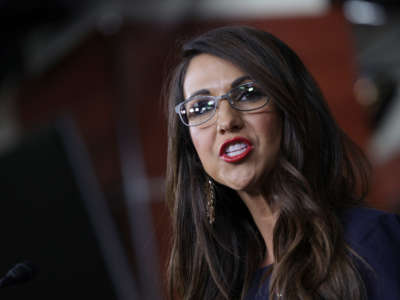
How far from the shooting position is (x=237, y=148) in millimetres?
1177

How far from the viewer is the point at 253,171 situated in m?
1.19

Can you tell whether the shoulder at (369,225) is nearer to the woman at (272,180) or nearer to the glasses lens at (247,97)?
the woman at (272,180)

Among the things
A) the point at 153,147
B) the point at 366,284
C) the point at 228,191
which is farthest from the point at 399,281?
the point at 153,147

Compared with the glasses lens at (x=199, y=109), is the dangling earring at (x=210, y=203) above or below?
below

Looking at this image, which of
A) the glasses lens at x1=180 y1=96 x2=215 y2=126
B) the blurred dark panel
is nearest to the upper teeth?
the glasses lens at x1=180 y1=96 x2=215 y2=126

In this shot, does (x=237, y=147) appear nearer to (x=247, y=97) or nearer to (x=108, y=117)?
(x=247, y=97)

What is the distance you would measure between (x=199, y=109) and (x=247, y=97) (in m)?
0.15

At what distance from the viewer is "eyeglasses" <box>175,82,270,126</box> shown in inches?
46.6

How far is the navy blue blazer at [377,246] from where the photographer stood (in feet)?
3.29

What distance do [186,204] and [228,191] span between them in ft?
0.48

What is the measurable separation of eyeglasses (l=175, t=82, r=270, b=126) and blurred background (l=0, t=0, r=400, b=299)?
101 inches

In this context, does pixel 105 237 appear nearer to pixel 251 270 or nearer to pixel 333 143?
pixel 251 270

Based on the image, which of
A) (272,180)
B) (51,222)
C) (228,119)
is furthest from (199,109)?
(51,222)

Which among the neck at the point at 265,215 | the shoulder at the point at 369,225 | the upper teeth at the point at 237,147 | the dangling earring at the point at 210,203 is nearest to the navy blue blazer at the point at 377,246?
the shoulder at the point at 369,225
